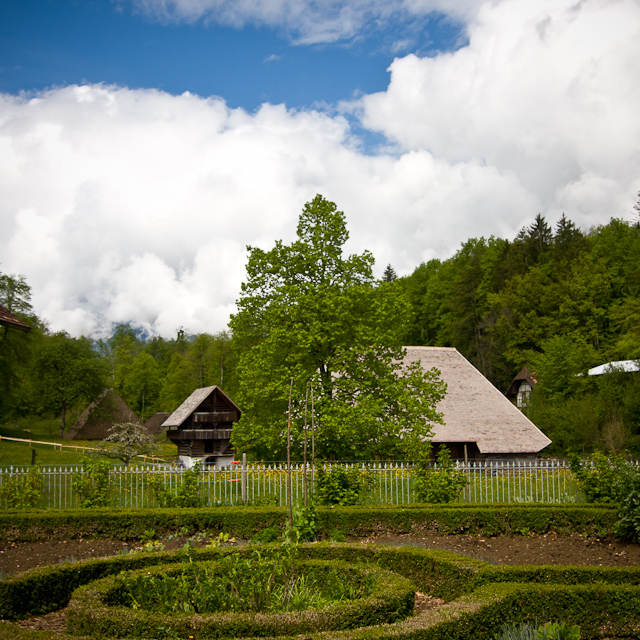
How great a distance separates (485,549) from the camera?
12109 millimetres

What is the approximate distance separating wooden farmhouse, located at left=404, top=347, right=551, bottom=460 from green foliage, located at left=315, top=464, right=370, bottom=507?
9086mm

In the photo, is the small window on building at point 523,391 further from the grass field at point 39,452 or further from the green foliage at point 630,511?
the green foliage at point 630,511

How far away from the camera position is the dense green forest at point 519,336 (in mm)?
33094

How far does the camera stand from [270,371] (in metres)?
19.3

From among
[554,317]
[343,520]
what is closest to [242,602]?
[343,520]

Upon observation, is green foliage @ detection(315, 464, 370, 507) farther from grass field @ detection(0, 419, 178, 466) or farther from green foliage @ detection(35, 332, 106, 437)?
green foliage @ detection(35, 332, 106, 437)

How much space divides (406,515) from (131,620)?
8.42 m

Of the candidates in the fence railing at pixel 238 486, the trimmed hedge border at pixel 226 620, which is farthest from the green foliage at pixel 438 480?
the trimmed hedge border at pixel 226 620

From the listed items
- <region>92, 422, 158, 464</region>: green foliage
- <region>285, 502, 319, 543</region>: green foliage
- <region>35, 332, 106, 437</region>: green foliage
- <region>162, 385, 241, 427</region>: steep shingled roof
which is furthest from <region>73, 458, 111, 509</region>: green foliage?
<region>35, 332, 106, 437</region>: green foliage

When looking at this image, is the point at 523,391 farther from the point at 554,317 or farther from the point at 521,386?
the point at 554,317

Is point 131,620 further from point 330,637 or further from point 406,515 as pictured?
point 406,515

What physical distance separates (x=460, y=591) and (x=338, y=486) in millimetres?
6254

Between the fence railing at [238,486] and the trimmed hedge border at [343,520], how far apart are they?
4.42 ft

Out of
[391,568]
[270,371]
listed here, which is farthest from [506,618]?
[270,371]
